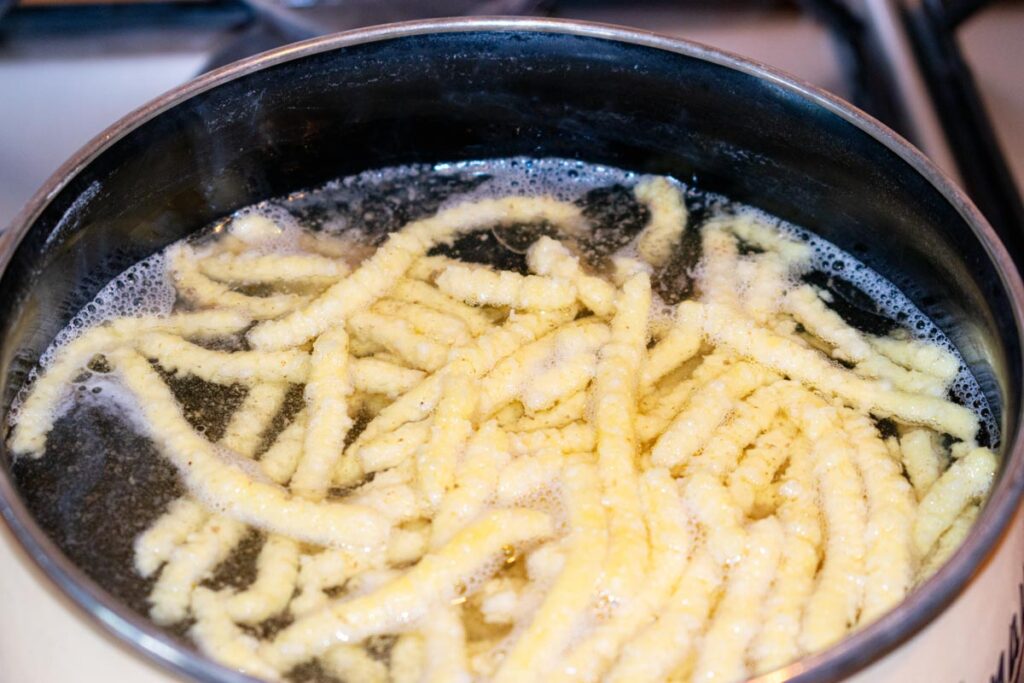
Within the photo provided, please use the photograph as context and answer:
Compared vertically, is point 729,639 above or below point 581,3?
below

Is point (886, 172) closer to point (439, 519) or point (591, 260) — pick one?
point (591, 260)

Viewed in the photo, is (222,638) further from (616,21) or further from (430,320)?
(616,21)

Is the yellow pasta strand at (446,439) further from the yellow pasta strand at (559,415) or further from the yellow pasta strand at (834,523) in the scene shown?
the yellow pasta strand at (834,523)

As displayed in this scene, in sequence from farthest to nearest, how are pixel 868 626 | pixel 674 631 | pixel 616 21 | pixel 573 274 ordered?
1. pixel 616 21
2. pixel 573 274
3. pixel 674 631
4. pixel 868 626

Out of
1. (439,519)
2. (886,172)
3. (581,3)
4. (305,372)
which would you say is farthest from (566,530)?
(581,3)

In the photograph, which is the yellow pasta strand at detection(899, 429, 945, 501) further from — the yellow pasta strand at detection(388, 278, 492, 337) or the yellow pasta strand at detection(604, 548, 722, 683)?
the yellow pasta strand at detection(388, 278, 492, 337)

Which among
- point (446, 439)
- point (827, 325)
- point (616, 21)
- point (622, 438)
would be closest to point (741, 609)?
point (622, 438)
